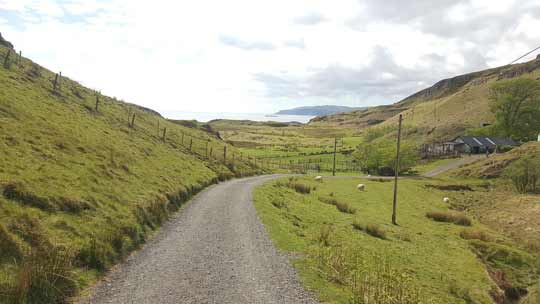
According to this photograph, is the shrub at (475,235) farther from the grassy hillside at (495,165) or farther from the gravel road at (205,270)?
the grassy hillside at (495,165)

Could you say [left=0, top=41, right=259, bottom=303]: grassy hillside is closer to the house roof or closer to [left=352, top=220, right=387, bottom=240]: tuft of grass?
[left=352, top=220, right=387, bottom=240]: tuft of grass

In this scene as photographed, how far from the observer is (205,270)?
14461 millimetres

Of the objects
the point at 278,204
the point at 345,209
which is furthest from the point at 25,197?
the point at 345,209

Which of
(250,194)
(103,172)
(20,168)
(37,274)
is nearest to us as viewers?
(37,274)

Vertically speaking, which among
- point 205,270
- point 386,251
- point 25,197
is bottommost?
point 386,251

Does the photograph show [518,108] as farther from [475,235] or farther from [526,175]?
[475,235]

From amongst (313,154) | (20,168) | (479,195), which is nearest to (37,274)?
(20,168)

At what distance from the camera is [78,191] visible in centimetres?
1852

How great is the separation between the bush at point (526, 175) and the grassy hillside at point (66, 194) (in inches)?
2248

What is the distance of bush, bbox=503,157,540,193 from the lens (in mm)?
60237

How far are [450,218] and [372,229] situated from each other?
16994 millimetres

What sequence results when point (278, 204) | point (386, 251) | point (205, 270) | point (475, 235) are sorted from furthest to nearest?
point (475, 235)
point (278, 204)
point (386, 251)
point (205, 270)

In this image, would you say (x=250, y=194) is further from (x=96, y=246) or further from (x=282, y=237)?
(x=96, y=246)

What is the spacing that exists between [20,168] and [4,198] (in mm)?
4028
